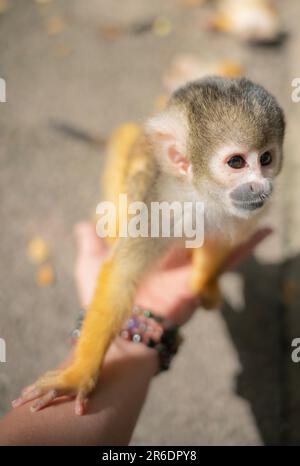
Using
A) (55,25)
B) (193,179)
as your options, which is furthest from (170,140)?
(55,25)

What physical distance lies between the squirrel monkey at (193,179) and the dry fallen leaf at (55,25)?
2.02m

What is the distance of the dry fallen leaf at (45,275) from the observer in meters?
2.57

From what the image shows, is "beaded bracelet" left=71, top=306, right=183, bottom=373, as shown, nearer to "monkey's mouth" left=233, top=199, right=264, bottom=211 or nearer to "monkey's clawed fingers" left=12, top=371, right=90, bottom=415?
"monkey's clawed fingers" left=12, top=371, right=90, bottom=415

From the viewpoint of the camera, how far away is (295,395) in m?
2.26

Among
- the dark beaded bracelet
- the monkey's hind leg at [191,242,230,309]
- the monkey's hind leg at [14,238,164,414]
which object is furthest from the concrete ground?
the monkey's hind leg at [14,238,164,414]

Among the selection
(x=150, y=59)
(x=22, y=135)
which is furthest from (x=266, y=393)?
(x=150, y=59)

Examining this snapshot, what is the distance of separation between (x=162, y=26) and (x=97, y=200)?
5.35 feet

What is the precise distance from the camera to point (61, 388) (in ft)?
5.25

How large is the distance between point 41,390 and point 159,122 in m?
1.03

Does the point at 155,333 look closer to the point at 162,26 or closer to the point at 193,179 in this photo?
the point at 193,179

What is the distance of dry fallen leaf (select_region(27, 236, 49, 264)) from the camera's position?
2.65 meters

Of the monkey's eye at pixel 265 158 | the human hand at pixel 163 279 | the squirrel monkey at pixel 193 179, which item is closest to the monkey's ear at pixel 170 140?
the squirrel monkey at pixel 193 179

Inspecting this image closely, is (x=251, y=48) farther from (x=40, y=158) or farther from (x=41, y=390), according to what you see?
(x=41, y=390)
